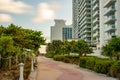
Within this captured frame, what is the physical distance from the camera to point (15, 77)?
52.6 ft

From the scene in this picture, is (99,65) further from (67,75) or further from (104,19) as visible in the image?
(104,19)

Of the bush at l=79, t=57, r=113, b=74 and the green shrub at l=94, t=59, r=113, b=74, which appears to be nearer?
the green shrub at l=94, t=59, r=113, b=74

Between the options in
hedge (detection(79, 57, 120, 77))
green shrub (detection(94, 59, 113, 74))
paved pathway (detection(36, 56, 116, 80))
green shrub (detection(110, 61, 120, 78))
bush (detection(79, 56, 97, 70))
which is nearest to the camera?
green shrub (detection(110, 61, 120, 78))

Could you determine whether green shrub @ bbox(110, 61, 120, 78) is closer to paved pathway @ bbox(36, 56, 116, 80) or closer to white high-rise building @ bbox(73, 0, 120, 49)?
paved pathway @ bbox(36, 56, 116, 80)

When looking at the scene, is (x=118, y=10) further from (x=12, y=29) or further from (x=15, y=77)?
(x=15, y=77)

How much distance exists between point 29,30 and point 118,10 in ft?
87.5

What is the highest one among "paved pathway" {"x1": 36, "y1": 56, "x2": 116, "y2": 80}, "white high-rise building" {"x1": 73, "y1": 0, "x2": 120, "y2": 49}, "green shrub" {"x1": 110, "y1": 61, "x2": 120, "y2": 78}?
"white high-rise building" {"x1": 73, "y1": 0, "x2": 120, "y2": 49}

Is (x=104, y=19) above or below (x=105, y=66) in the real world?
above

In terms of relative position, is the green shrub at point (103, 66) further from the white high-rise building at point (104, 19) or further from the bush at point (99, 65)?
the white high-rise building at point (104, 19)

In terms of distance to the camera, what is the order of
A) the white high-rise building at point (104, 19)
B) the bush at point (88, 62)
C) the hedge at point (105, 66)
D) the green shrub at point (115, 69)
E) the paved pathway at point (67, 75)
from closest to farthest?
1. the green shrub at point (115, 69)
2. the hedge at point (105, 66)
3. the paved pathway at point (67, 75)
4. the bush at point (88, 62)
5. the white high-rise building at point (104, 19)

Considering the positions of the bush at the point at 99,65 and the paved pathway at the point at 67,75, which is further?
the bush at the point at 99,65

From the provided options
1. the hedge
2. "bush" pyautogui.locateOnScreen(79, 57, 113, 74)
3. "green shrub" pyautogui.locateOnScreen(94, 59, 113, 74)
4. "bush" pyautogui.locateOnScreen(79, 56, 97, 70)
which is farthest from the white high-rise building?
"green shrub" pyautogui.locateOnScreen(94, 59, 113, 74)

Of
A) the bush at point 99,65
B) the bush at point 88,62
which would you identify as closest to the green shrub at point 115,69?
the bush at point 99,65

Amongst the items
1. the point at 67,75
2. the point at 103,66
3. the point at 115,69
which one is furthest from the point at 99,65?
the point at 115,69
